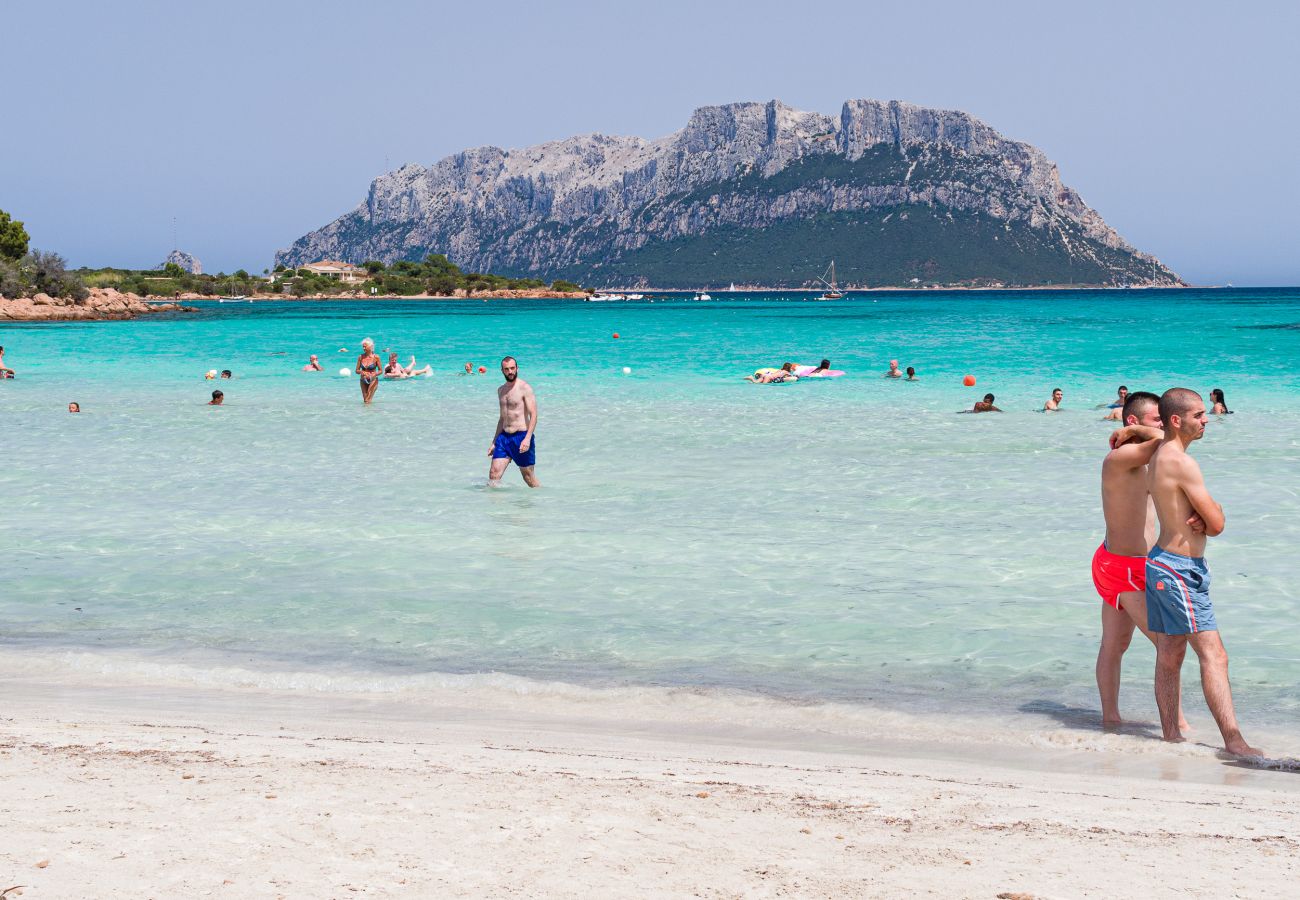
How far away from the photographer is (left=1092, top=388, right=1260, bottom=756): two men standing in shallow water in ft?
19.7

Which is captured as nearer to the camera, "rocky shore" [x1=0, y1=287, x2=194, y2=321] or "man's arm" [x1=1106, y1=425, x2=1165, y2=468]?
"man's arm" [x1=1106, y1=425, x2=1165, y2=468]

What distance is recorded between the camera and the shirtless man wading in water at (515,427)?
14.5 meters

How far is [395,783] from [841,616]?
15.7 ft

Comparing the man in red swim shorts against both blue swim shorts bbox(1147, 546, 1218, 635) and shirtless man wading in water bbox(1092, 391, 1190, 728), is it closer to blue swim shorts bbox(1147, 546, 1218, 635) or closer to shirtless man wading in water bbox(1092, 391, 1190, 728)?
shirtless man wading in water bbox(1092, 391, 1190, 728)

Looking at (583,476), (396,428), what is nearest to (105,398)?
(396,428)

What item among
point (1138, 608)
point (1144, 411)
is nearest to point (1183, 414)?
point (1144, 411)

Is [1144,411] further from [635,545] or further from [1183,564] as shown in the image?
[635,545]

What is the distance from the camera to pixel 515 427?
48.4 ft

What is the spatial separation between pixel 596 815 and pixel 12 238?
11300 centimetres

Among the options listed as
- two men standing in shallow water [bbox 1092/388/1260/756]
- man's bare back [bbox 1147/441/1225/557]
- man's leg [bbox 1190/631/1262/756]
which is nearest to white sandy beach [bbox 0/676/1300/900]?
man's leg [bbox 1190/631/1262/756]

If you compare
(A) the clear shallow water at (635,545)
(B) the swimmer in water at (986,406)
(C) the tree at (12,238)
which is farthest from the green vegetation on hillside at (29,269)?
(B) the swimmer in water at (986,406)

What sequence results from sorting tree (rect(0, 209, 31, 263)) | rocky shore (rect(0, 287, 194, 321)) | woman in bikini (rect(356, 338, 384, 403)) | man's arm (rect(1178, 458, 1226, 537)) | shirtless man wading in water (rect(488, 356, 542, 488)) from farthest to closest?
tree (rect(0, 209, 31, 263)), rocky shore (rect(0, 287, 194, 321)), woman in bikini (rect(356, 338, 384, 403)), shirtless man wading in water (rect(488, 356, 542, 488)), man's arm (rect(1178, 458, 1226, 537))

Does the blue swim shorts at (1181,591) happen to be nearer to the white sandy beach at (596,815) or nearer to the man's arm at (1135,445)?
the man's arm at (1135,445)

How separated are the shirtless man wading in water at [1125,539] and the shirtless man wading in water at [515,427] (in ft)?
28.4
